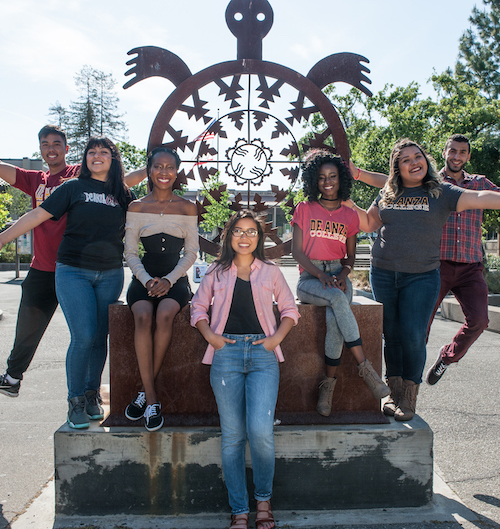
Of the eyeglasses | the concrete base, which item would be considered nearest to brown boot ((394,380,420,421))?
the concrete base

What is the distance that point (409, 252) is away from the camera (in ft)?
10.3

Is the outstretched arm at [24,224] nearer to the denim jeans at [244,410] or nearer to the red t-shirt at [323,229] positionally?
the denim jeans at [244,410]

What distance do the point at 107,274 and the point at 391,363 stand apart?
6.56ft

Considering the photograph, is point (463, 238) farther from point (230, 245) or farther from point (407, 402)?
point (230, 245)

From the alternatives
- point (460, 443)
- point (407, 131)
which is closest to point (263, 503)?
point (460, 443)

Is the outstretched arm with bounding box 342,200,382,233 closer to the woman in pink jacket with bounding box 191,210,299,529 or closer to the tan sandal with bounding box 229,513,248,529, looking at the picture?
the woman in pink jacket with bounding box 191,210,299,529

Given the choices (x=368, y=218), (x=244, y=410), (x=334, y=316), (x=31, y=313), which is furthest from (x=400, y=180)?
(x=31, y=313)

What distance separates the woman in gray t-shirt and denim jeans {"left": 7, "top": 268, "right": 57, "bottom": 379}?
87.9 inches

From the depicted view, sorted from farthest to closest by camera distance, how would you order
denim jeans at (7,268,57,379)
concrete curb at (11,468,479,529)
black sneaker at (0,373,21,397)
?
black sneaker at (0,373,21,397) → denim jeans at (7,268,57,379) → concrete curb at (11,468,479,529)

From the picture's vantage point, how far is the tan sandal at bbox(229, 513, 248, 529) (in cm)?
256

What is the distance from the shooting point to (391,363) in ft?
11.1

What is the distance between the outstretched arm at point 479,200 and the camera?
3002mm

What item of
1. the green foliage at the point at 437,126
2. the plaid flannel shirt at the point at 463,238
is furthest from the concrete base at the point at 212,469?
the green foliage at the point at 437,126

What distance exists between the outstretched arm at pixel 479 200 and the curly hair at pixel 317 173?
719mm
